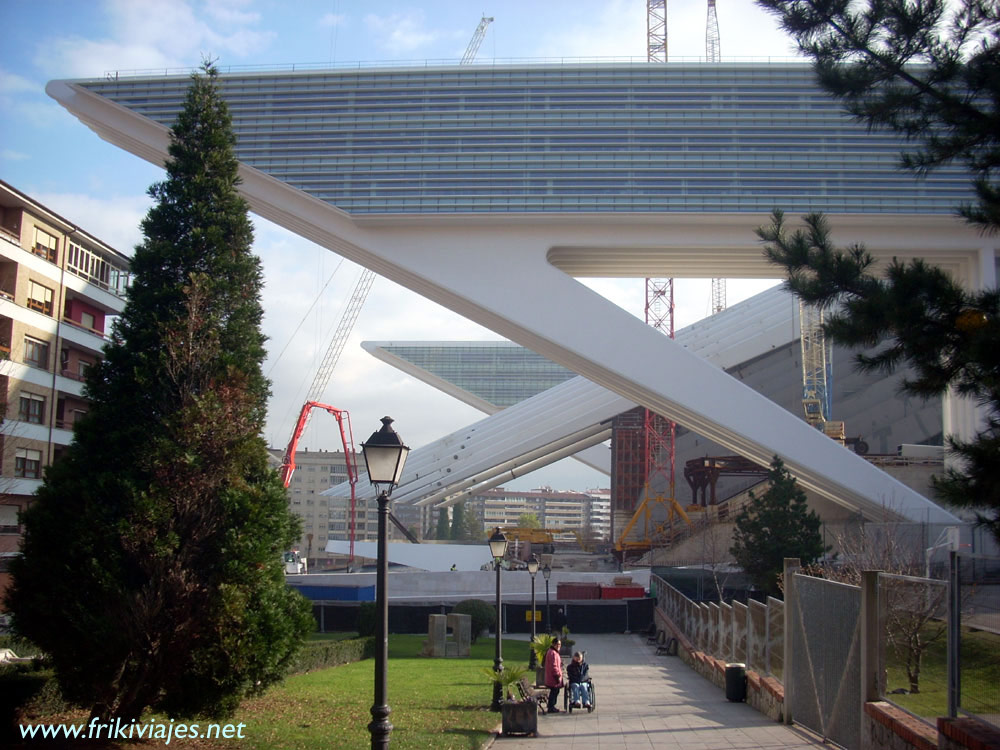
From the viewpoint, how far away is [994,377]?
6152 mm

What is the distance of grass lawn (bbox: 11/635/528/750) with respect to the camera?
30.6 ft

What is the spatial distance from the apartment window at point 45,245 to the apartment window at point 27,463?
16.1 ft

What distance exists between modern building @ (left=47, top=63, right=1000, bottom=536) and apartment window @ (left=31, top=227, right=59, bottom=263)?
11.1 ft

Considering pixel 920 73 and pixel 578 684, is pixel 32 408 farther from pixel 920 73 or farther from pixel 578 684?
pixel 920 73

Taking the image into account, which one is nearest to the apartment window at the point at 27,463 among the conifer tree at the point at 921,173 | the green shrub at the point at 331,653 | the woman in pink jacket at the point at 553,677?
the green shrub at the point at 331,653

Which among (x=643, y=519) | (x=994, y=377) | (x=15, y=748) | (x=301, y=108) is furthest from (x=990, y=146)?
(x=643, y=519)

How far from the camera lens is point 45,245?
24125mm

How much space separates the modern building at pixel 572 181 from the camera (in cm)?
2502

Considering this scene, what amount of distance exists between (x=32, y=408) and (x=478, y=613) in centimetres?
1307

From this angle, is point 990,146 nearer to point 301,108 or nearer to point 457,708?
point 457,708

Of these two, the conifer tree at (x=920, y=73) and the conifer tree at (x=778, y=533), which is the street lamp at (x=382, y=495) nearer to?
the conifer tree at (x=920, y=73)

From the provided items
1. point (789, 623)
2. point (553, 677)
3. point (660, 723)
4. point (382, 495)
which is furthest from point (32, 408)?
point (382, 495)

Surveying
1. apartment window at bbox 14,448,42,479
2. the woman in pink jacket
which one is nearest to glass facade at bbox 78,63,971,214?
apartment window at bbox 14,448,42,479

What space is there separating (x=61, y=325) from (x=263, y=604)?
727 inches
